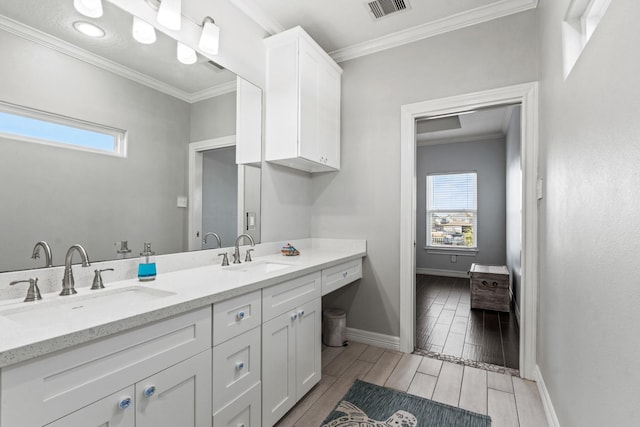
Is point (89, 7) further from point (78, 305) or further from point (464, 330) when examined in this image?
point (464, 330)

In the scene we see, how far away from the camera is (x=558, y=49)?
64.6 inches

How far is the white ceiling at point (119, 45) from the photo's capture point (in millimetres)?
1281

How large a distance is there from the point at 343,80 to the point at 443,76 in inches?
36.2

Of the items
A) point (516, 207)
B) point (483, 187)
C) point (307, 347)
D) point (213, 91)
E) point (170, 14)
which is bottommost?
point (307, 347)

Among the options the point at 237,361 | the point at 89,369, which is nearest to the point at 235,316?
the point at 237,361

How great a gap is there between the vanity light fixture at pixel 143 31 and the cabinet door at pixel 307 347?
1746 millimetres

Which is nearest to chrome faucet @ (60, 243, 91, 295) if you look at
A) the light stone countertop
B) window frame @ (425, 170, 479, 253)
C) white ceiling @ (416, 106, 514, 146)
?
the light stone countertop

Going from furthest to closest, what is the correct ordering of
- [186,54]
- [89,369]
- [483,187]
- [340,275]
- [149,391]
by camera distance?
1. [483,187]
2. [340,275]
3. [186,54]
4. [149,391]
5. [89,369]

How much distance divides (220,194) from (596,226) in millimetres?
1974

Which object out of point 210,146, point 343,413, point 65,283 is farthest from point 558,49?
point 65,283

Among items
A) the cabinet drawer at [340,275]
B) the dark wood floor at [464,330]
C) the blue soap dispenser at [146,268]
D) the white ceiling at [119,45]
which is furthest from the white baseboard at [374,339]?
the white ceiling at [119,45]

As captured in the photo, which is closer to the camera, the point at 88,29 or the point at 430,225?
the point at 88,29

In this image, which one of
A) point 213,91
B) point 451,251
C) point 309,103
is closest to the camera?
point 213,91

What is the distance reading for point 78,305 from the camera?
4.02 ft
